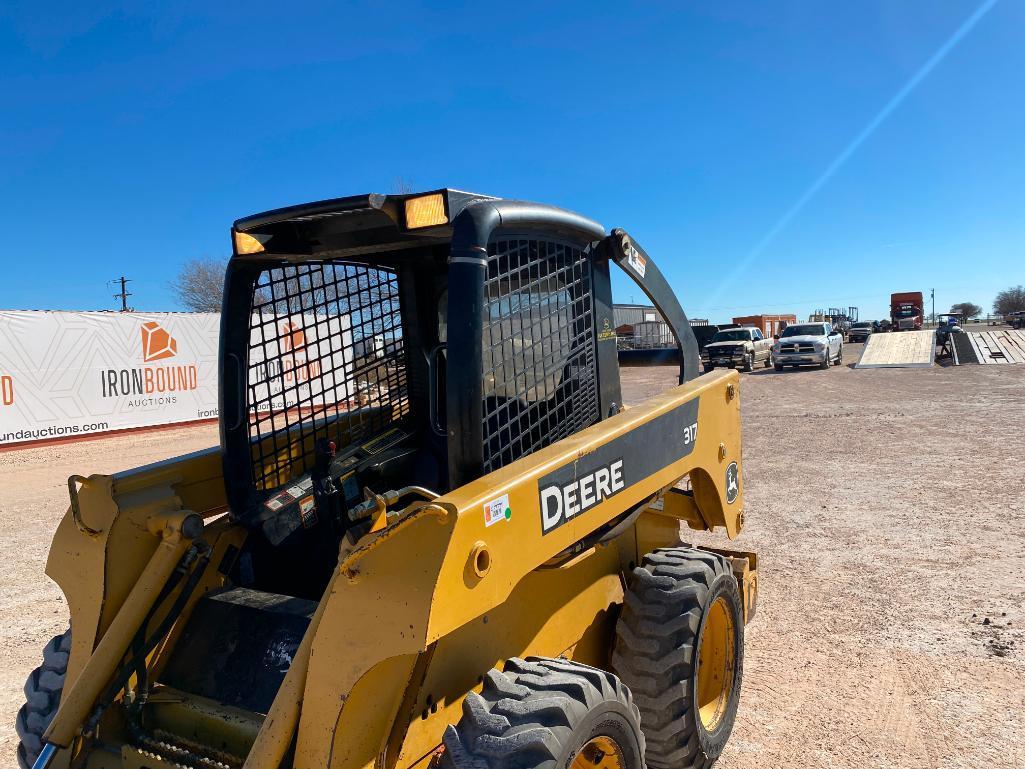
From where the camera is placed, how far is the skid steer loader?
6.95 ft

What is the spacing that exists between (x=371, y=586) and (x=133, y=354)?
18.9m

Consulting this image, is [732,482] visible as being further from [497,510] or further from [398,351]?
[497,510]

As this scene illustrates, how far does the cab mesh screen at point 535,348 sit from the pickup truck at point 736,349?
84.8ft

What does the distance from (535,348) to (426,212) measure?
26.8 inches

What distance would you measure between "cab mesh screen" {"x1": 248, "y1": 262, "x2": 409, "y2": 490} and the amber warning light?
100cm

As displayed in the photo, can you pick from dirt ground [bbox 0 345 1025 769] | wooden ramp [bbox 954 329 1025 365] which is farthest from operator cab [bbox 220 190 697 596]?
wooden ramp [bbox 954 329 1025 365]

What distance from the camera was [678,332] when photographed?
3.79 m

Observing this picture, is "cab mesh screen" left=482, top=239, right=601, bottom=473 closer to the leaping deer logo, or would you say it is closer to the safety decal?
the safety decal

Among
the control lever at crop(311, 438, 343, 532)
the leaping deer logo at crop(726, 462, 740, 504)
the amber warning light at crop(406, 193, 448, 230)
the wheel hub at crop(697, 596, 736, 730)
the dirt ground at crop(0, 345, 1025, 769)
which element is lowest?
the dirt ground at crop(0, 345, 1025, 769)

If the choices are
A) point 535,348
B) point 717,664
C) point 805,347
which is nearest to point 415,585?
point 535,348

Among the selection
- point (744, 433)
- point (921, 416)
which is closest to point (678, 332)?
point (744, 433)

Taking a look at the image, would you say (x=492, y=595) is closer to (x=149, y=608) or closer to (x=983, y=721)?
(x=149, y=608)

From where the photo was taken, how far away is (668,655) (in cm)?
308

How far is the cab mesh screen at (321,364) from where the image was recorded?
11.0 ft
